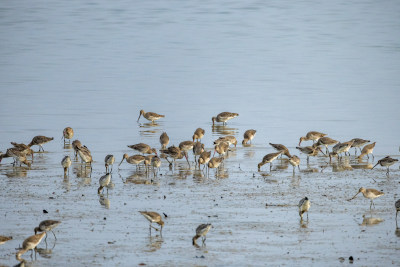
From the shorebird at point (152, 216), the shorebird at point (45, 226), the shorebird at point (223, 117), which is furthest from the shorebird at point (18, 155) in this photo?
the shorebird at point (223, 117)

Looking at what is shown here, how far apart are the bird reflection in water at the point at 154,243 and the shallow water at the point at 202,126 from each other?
0.06 ft

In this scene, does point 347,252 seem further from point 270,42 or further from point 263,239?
point 270,42

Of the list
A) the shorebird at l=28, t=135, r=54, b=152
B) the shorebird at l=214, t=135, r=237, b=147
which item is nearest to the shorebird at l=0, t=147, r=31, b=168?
the shorebird at l=28, t=135, r=54, b=152

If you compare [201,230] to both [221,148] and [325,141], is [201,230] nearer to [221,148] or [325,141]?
[221,148]

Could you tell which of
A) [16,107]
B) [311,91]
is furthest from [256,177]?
[311,91]

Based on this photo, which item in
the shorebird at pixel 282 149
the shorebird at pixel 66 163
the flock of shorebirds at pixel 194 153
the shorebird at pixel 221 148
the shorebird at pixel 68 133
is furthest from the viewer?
the shorebird at pixel 68 133

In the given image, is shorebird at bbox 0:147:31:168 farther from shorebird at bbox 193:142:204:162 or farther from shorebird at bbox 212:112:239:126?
shorebird at bbox 212:112:239:126

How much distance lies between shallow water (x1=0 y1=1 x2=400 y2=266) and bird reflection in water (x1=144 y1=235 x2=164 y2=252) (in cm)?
2

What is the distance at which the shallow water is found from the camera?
1146cm

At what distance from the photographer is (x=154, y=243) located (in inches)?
447

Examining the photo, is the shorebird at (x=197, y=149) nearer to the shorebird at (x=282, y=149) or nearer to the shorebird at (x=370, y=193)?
the shorebird at (x=282, y=149)

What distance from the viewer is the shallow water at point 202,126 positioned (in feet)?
37.6

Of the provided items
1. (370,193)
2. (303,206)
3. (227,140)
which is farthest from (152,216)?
(227,140)

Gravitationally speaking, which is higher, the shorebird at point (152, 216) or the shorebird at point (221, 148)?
the shorebird at point (221, 148)
